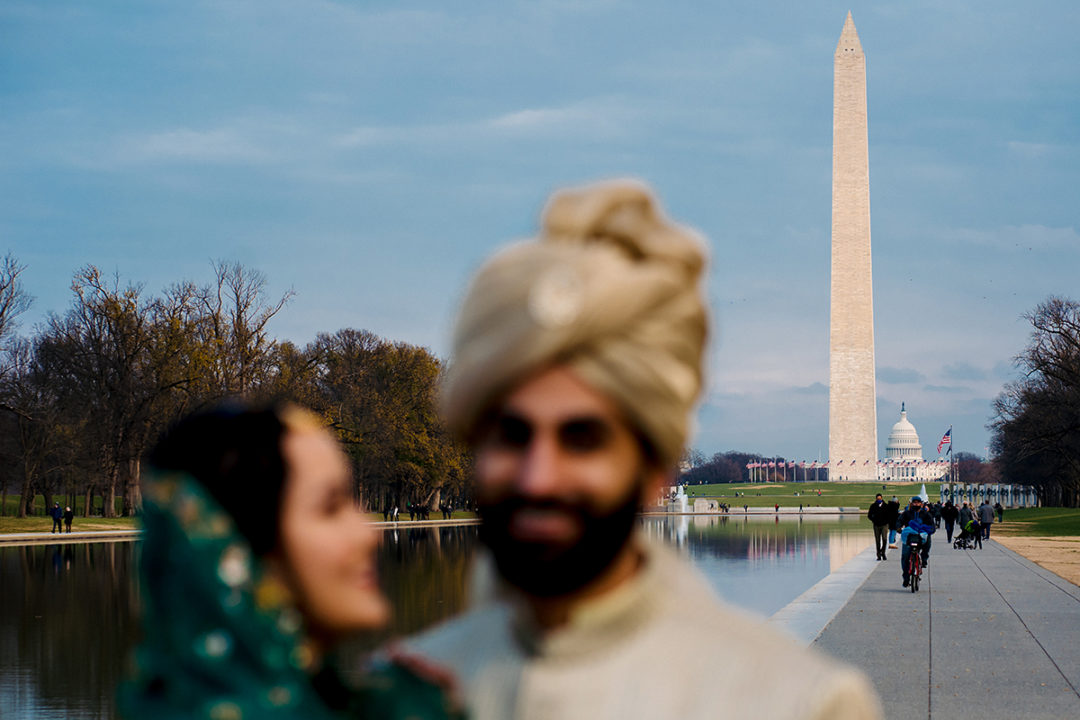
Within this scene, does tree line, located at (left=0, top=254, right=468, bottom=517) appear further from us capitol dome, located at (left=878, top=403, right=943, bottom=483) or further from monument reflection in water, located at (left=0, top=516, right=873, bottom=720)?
us capitol dome, located at (left=878, top=403, right=943, bottom=483)

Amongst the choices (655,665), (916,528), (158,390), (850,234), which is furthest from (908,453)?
(655,665)

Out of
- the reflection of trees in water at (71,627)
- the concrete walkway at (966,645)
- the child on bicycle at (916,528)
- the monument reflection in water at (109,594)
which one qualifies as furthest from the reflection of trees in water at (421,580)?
the child on bicycle at (916,528)

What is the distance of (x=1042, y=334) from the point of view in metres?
63.8

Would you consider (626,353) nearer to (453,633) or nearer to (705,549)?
(453,633)

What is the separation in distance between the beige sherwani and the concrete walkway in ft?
30.1

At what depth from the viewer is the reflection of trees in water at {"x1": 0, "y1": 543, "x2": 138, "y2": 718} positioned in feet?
39.8

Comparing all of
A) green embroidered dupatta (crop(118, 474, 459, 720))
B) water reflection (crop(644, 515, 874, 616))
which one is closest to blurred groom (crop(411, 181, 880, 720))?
green embroidered dupatta (crop(118, 474, 459, 720))

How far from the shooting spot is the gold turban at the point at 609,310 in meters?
1.49

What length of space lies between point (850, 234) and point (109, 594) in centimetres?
5666

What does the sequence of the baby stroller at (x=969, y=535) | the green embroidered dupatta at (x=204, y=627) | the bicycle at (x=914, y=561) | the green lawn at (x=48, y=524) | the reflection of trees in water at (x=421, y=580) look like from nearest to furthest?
the green embroidered dupatta at (x=204, y=627) → the reflection of trees in water at (x=421, y=580) → the bicycle at (x=914, y=561) → the baby stroller at (x=969, y=535) → the green lawn at (x=48, y=524)

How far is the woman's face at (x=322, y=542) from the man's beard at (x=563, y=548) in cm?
18

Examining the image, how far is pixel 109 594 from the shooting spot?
21.9 metres

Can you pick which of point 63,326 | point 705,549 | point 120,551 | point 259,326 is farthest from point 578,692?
point 63,326

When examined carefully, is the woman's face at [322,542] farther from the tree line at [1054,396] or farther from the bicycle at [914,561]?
the tree line at [1054,396]
